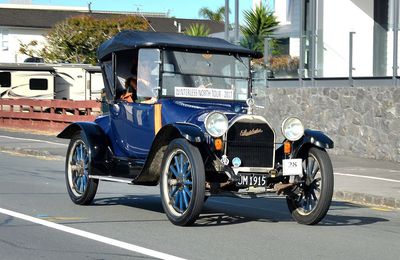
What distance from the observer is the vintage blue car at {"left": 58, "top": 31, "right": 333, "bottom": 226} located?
8.73m

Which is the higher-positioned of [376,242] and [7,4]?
[7,4]

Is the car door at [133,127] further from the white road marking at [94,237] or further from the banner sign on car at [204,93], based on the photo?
the white road marking at [94,237]

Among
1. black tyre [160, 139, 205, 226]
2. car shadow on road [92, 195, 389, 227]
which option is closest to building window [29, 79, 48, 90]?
car shadow on road [92, 195, 389, 227]

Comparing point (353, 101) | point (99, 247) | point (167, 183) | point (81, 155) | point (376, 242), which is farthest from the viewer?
point (353, 101)

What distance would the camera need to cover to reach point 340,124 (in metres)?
19.2

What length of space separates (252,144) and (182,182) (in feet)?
3.13

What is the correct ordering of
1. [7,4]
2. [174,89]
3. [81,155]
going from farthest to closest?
[7,4], [81,155], [174,89]

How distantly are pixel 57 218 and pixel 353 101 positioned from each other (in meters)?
11.0

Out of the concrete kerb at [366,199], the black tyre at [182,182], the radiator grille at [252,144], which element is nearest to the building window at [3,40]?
the concrete kerb at [366,199]

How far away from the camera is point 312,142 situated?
895 centimetres

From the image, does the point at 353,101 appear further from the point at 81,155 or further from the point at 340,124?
the point at 81,155

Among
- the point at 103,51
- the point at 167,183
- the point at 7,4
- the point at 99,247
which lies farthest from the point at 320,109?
the point at 7,4

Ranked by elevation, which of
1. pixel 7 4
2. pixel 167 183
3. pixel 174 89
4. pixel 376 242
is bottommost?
pixel 376 242

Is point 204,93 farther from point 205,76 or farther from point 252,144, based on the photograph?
point 252,144
